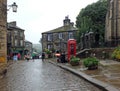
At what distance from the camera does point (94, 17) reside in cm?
6219

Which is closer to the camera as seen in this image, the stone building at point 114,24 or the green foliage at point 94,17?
the stone building at point 114,24

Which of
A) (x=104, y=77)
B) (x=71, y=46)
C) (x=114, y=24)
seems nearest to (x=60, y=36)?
(x=114, y=24)

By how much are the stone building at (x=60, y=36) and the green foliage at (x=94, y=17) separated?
40.1 feet

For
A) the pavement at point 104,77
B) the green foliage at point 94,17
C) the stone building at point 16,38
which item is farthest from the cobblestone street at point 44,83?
the stone building at point 16,38

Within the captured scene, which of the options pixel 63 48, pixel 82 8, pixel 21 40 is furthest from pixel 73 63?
pixel 21 40

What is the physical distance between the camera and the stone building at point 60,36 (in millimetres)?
77181

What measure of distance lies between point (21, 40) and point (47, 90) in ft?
254

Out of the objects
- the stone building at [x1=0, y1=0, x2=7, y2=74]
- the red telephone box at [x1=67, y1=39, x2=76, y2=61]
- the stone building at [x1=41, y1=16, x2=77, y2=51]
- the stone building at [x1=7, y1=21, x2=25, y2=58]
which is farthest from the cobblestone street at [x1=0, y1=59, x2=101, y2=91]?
the stone building at [x1=7, y1=21, x2=25, y2=58]

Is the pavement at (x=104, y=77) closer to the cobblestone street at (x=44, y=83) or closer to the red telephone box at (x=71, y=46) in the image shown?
the cobblestone street at (x=44, y=83)

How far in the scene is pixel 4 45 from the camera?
16359 millimetres

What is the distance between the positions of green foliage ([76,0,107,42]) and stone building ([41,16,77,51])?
40.1ft

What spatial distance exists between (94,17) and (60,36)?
60.5 ft

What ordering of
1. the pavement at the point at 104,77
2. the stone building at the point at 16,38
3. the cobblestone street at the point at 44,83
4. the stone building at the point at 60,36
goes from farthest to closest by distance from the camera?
the stone building at the point at 16,38, the stone building at the point at 60,36, the cobblestone street at the point at 44,83, the pavement at the point at 104,77

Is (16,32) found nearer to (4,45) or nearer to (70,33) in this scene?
(70,33)
